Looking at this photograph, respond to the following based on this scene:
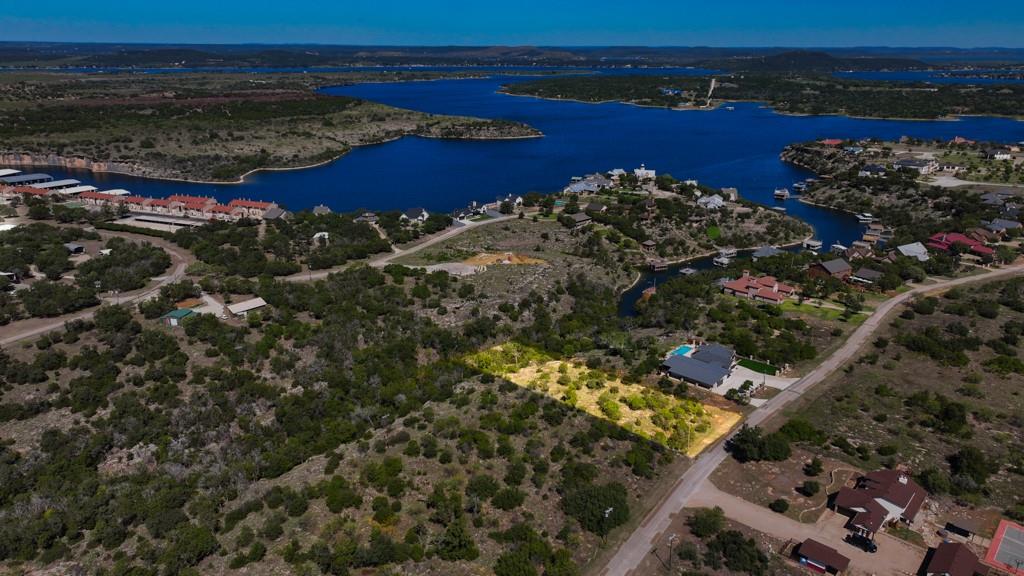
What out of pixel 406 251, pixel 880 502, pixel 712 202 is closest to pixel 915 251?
pixel 712 202

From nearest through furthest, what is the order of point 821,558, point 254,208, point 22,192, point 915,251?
point 821,558, point 915,251, point 254,208, point 22,192

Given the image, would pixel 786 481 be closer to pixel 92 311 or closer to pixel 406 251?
pixel 406 251

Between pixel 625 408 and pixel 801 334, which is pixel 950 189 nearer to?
pixel 801 334

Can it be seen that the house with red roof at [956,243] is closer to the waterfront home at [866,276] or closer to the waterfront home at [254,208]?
the waterfront home at [866,276]

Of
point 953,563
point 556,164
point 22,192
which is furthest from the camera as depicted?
point 556,164

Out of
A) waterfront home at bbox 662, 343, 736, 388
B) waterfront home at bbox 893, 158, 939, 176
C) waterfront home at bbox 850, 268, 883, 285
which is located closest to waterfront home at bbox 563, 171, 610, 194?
waterfront home at bbox 850, 268, 883, 285

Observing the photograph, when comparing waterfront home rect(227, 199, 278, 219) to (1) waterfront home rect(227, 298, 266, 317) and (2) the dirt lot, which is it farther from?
(2) the dirt lot
